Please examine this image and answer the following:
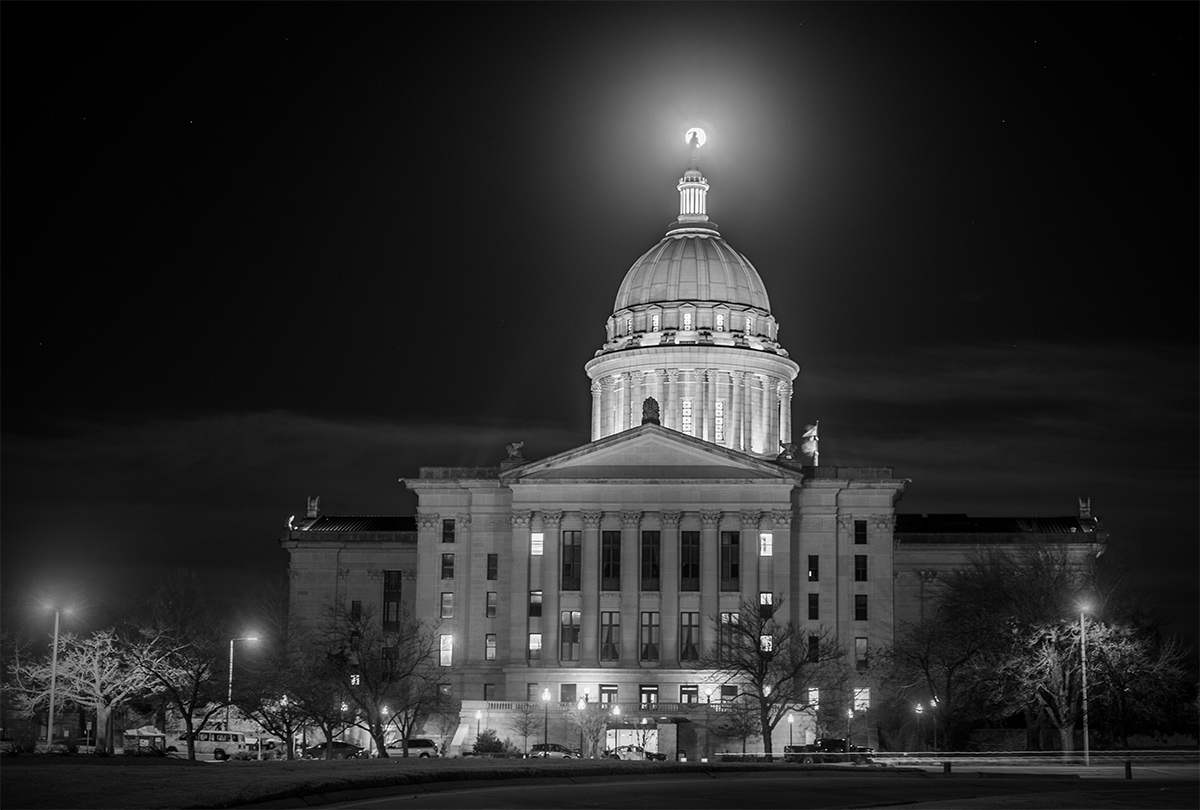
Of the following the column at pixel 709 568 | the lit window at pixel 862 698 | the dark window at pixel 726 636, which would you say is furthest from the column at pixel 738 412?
the lit window at pixel 862 698

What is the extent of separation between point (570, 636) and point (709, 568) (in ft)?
34.9

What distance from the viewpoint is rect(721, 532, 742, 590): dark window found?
429 feet

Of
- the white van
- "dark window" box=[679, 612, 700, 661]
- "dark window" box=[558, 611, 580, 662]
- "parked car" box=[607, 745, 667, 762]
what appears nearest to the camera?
"parked car" box=[607, 745, 667, 762]

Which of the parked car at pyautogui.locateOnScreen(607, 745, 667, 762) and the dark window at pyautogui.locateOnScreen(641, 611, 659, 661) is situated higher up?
the dark window at pyautogui.locateOnScreen(641, 611, 659, 661)

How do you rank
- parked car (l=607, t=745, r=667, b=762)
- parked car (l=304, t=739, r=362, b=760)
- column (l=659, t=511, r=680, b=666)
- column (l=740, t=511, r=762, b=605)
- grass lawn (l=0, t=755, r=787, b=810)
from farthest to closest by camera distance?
column (l=740, t=511, r=762, b=605)
column (l=659, t=511, r=680, b=666)
parked car (l=607, t=745, r=667, b=762)
parked car (l=304, t=739, r=362, b=760)
grass lawn (l=0, t=755, r=787, b=810)

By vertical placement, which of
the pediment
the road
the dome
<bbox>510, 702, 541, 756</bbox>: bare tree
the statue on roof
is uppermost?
the dome

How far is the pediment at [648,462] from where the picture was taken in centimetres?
13150

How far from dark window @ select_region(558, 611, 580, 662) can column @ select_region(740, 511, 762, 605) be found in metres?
11.7

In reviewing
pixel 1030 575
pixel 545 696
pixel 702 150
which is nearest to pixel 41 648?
pixel 545 696

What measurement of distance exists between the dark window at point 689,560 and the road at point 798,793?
57614mm

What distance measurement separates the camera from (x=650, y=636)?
130500 millimetres

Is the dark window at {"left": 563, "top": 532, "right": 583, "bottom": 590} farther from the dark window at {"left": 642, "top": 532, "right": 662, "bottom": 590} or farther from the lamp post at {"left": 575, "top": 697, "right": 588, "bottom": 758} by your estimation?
the lamp post at {"left": 575, "top": 697, "right": 588, "bottom": 758}

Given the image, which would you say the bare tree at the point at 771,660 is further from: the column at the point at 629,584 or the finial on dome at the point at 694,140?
the finial on dome at the point at 694,140

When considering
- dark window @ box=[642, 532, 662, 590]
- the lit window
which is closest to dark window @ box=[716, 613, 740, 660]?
dark window @ box=[642, 532, 662, 590]
